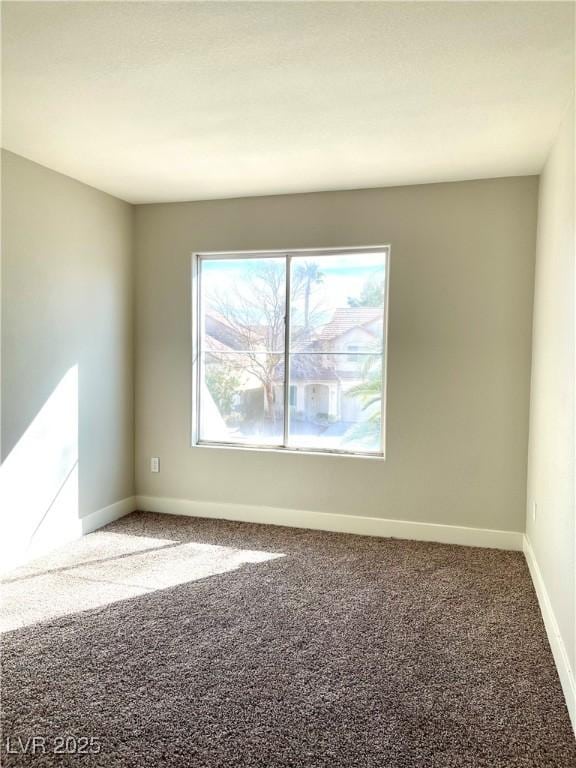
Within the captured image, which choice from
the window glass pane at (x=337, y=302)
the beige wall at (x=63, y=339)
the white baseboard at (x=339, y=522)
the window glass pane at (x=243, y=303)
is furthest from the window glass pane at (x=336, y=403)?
the beige wall at (x=63, y=339)

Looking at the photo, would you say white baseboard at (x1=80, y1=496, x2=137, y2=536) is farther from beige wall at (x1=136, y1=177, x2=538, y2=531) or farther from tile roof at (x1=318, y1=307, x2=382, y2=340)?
tile roof at (x1=318, y1=307, x2=382, y2=340)

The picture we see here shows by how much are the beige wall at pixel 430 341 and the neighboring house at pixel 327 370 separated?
252 mm

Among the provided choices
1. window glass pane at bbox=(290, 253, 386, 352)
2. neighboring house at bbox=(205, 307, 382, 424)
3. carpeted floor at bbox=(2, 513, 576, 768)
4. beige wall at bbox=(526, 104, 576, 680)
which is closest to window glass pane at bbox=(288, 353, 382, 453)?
neighboring house at bbox=(205, 307, 382, 424)

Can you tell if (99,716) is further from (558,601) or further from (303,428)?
(303,428)

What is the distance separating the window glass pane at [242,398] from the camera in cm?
416

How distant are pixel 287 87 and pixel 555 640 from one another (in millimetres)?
2754

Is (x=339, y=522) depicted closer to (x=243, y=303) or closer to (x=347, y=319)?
(x=347, y=319)

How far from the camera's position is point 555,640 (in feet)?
7.66

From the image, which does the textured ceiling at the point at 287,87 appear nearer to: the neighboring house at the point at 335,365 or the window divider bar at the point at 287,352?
the window divider bar at the point at 287,352

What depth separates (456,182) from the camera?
3.61m

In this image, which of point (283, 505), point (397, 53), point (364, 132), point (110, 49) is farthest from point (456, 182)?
point (283, 505)

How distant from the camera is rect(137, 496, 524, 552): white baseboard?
3.65 metres

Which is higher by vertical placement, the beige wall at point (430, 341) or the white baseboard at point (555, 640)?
the beige wall at point (430, 341)

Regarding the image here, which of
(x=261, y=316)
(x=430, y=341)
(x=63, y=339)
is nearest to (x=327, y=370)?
(x=261, y=316)
